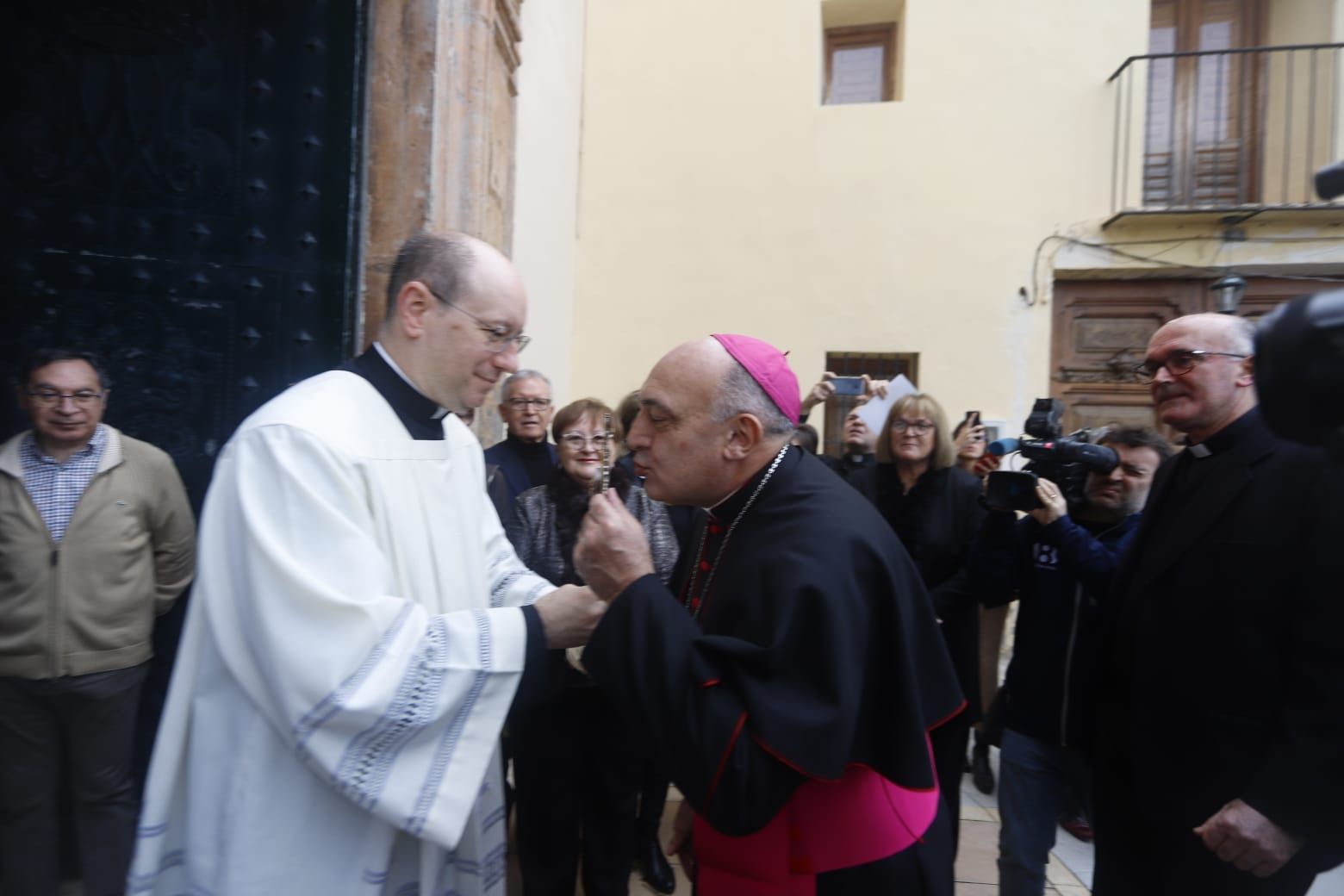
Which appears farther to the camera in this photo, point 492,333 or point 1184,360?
point 1184,360

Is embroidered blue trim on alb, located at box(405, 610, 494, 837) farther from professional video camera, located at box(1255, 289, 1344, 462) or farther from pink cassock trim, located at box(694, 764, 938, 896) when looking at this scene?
professional video camera, located at box(1255, 289, 1344, 462)

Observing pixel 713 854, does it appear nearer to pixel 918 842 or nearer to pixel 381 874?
pixel 918 842

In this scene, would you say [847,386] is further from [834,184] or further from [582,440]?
[834,184]

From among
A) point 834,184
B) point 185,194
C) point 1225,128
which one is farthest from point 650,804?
point 1225,128

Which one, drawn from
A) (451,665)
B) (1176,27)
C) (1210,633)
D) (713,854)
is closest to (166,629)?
(451,665)

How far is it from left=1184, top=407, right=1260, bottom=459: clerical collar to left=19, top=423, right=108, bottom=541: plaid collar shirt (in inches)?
134

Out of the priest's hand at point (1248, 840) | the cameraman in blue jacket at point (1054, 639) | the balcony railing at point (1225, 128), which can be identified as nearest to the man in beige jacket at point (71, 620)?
the cameraman in blue jacket at point (1054, 639)

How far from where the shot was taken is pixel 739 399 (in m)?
1.61

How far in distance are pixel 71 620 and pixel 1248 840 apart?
3336 mm

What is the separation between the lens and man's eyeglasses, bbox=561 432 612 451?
316 centimetres

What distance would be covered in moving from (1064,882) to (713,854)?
2.61 m

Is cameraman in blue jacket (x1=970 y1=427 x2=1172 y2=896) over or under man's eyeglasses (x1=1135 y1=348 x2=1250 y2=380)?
under

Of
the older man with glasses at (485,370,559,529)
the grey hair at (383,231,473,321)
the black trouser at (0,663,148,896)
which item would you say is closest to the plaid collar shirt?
the black trouser at (0,663,148,896)

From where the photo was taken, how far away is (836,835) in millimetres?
1486
